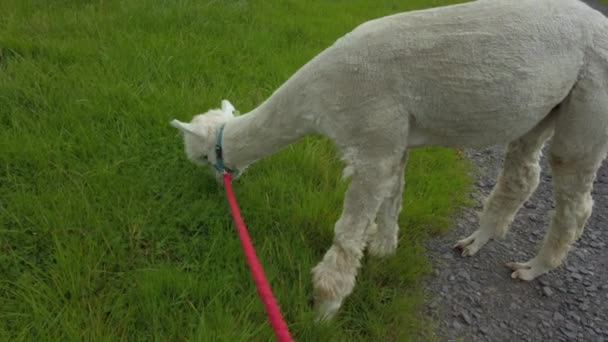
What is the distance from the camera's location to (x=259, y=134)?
2.51m

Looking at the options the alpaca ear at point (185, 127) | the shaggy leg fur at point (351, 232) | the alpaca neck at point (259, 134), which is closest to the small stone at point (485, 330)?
the shaggy leg fur at point (351, 232)

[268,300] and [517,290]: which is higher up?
[268,300]

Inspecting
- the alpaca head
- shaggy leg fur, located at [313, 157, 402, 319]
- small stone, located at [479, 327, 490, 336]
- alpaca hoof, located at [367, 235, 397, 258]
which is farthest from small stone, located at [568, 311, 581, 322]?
the alpaca head

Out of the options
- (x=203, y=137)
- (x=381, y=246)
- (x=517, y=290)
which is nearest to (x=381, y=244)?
(x=381, y=246)

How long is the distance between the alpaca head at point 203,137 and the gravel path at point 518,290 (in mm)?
1671

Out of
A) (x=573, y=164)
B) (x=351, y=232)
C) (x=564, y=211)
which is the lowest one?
(x=564, y=211)

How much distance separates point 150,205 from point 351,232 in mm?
1361

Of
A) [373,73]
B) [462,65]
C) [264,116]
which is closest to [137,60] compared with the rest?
[264,116]

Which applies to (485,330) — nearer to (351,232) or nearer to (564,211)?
(564,211)

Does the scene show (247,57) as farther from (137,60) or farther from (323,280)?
(323,280)

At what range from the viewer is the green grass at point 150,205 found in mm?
2191

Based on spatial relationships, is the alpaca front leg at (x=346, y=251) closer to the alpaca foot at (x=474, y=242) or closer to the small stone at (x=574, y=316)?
the alpaca foot at (x=474, y=242)

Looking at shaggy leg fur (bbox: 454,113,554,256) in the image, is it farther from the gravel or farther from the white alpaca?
the white alpaca

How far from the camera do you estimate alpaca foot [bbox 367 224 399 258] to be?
9.44 ft
